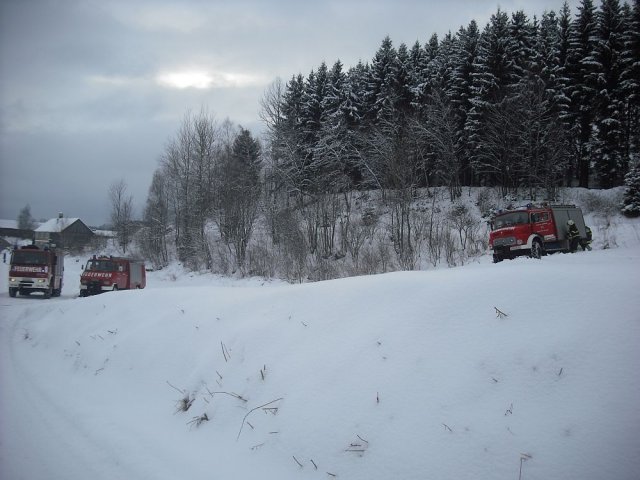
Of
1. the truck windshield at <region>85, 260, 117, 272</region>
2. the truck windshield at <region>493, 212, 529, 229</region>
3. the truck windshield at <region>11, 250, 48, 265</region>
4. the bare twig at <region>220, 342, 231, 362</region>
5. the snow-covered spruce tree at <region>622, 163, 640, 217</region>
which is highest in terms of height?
the snow-covered spruce tree at <region>622, 163, 640, 217</region>

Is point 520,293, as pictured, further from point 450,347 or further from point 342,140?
point 342,140

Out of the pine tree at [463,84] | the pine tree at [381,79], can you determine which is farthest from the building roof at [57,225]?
the pine tree at [463,84]

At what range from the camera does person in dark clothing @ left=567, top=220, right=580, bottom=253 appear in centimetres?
1633

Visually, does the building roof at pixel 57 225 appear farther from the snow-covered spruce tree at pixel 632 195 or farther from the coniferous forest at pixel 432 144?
the snow-covered spruce tree at pixel 632 195

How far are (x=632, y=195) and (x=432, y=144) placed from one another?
1549cm

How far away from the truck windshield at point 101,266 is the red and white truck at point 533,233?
21.1m

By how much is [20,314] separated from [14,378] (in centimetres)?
721

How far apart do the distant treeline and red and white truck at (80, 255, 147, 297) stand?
1483cm

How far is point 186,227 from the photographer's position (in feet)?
124

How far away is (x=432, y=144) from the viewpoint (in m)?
34.2

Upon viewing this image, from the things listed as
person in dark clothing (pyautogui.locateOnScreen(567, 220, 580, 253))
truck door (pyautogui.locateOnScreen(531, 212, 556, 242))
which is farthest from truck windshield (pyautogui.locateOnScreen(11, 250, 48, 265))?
person in dark clothing (pyautogui.locateOnScreen(567, 220, 580, 253))

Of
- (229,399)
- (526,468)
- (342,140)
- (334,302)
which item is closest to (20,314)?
(229,399)

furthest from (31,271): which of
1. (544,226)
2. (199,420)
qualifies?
(544,226)

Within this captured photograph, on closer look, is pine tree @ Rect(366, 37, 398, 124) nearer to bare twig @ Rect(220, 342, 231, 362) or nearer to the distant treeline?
the distant treeline
